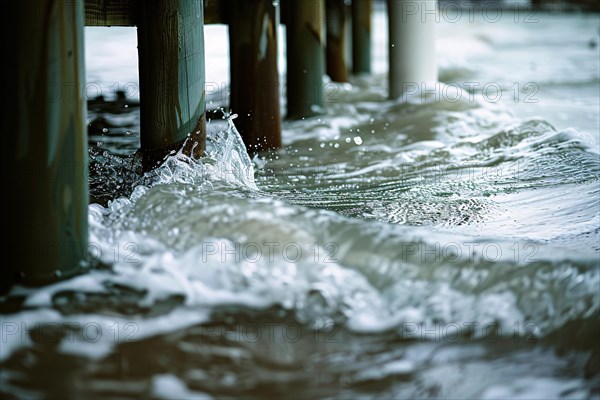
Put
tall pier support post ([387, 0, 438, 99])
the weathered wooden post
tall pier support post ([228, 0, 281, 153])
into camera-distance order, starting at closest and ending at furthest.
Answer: tall pier support post ([228, 0, 281, 153]) < tall pier support post ([387, 0, 438, 99]) < the weathered wooden post

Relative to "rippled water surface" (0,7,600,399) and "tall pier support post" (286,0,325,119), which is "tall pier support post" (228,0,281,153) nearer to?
"rippled water surface" (0,7,600,399)

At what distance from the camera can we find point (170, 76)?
14.8 ft

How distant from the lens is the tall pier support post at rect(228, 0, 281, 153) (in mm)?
5559

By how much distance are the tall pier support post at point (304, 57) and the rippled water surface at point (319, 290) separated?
1.86 meters

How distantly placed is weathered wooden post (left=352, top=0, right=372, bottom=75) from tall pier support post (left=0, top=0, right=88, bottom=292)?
26.1 ft

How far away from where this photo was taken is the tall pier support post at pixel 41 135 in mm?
2973

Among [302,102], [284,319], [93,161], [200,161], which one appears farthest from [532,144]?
[284,319]

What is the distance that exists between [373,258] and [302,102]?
3919 mm

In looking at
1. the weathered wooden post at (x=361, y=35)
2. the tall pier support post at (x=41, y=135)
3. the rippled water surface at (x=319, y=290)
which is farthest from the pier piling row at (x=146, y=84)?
the weathered wooden post at (x=361, y=35)

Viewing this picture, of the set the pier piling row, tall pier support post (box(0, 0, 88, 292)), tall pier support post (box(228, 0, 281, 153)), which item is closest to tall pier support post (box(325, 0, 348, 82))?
the pier piling row

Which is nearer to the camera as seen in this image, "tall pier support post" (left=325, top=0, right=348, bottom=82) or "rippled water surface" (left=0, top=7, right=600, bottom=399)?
"rippled water surface" (left=0, top=7, right=600, bottom=399)

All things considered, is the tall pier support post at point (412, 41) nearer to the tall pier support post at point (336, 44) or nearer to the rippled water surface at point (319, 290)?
the tall pier support post at point (336, 44)

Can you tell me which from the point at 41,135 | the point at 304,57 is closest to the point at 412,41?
the point at 304,57

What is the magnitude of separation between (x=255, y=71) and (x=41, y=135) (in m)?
2.77
